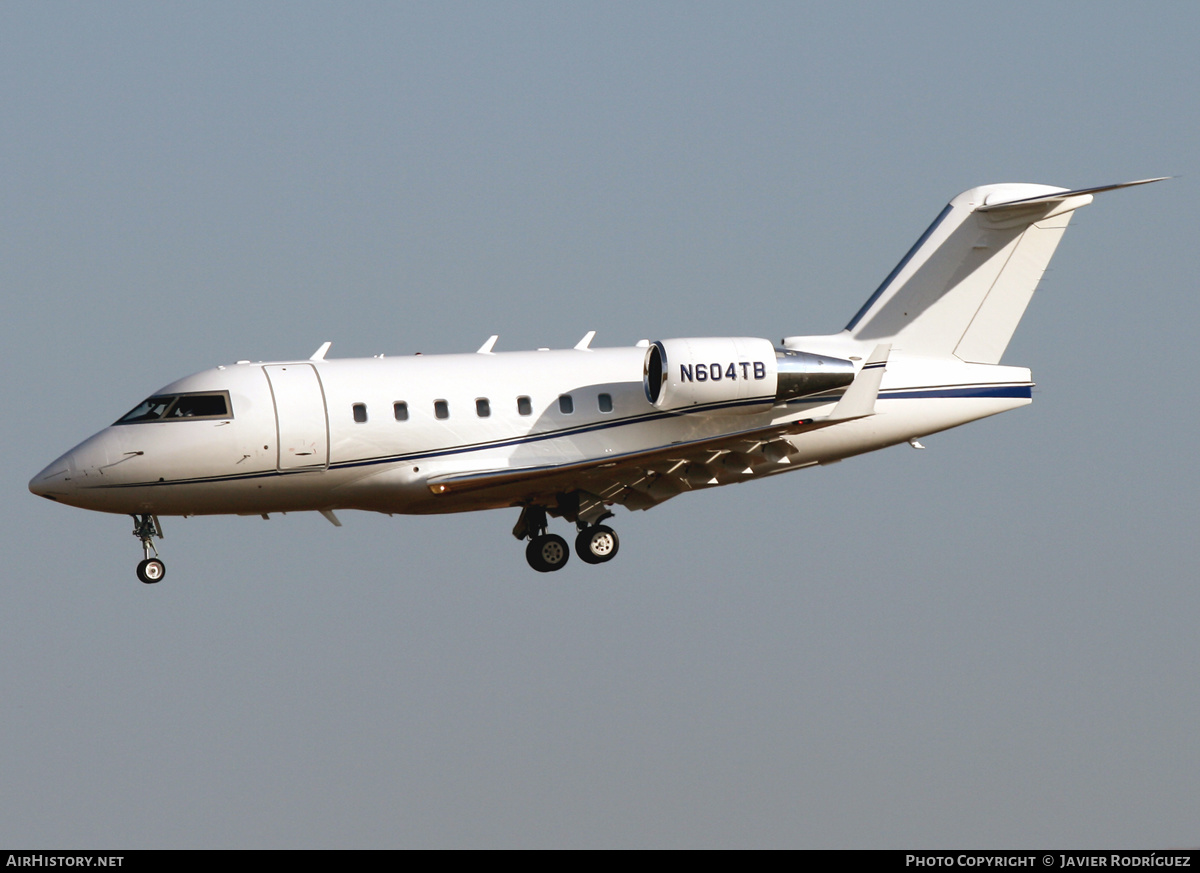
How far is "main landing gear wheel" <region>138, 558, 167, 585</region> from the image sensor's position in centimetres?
3056

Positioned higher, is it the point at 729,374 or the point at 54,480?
the point at 729,374

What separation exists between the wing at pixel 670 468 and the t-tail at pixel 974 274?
3437mm

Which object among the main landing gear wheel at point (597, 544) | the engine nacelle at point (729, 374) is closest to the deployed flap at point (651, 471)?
the main landing gear wheel at point (597, 544)

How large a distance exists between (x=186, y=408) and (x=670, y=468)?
26.6ft

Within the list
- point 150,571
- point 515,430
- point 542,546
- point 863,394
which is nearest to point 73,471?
point 150,571

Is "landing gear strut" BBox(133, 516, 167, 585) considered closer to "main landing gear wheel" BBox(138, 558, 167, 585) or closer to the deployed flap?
"main landing gear wheel" BBox(138, 558, 167, 585)

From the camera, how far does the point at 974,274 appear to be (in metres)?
34.0

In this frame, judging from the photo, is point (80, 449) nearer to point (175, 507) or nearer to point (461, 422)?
point (175, 507)

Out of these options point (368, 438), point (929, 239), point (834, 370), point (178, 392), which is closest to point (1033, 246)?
point (929, 239)

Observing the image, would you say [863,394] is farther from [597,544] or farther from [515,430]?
[515,430]

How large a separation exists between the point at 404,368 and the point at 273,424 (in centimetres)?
242

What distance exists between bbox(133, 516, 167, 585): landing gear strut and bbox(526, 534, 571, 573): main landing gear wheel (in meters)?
6.27

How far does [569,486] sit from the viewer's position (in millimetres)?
31594
